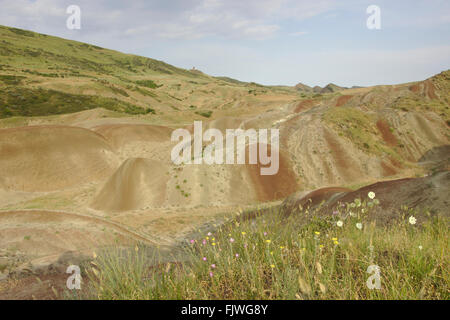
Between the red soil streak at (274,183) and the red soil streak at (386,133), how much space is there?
14.8 m

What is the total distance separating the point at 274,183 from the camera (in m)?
20.5

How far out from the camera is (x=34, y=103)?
1978 inches

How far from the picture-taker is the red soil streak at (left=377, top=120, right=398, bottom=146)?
30.0 metres

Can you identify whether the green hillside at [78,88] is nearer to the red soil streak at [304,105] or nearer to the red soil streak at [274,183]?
the red soil streak at [304,105]

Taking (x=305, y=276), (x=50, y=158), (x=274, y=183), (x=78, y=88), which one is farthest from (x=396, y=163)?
(x=78, y=88)

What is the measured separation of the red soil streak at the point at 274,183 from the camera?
→ 1944 centimetres

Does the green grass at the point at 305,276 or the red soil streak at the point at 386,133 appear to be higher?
the red soil streak at the point at 386,133

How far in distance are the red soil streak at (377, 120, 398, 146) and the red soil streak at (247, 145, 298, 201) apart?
581 inches

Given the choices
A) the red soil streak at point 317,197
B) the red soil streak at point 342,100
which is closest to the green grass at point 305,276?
the red soil streak at point 317,197

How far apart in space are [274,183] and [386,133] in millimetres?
18132

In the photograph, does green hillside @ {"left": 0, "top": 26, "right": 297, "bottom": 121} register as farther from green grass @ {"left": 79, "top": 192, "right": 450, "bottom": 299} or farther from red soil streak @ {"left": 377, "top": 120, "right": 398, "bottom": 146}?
green grass @ {"left": 79, "top": 192, "right": 450, "bottom": 299}

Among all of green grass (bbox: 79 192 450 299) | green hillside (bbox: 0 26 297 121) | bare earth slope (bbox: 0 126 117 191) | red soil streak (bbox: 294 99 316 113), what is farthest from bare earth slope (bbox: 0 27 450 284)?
green hillside (bbox: 0 26 297 121)

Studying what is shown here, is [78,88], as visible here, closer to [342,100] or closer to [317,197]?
[342,100]
